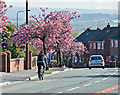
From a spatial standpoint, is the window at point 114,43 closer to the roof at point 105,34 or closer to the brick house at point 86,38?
the roof at point 105,34

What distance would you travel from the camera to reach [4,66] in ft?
122

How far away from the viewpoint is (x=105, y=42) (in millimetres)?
106188

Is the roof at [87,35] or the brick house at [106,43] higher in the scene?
the roof at [87,35]

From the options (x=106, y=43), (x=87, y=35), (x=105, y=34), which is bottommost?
(x=106, y=43)

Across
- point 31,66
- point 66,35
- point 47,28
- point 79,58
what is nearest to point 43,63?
point 47,28

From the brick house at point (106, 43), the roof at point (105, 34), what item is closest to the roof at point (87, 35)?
the roof at point (105, 34)

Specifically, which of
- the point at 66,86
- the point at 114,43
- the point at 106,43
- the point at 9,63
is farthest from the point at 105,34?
the point at 66,86

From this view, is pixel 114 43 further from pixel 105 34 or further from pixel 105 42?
pixel 105 34

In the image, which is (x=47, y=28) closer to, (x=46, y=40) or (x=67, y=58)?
(x=46, y=40)

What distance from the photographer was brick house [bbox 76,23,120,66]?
104m

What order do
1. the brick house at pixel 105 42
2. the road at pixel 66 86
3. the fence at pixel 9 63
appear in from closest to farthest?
the road at pixel 66 86
the fence at pixel 9 63
the brick house at pixel 105 42

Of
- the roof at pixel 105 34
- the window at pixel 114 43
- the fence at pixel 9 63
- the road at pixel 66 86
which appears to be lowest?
the road at pixel 66 86

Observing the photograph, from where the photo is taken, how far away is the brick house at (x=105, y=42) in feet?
341

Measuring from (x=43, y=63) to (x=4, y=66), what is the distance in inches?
362
